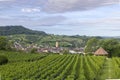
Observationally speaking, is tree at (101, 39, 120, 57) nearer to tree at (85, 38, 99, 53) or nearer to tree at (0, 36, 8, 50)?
tree at (85, 38, 99, 53)

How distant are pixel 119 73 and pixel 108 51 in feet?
158

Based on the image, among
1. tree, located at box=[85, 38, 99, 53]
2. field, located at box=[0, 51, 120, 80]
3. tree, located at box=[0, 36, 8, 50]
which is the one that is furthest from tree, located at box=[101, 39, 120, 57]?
field, located at box=[0, 51, 120, 80]

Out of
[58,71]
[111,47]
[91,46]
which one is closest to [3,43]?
[111,47]

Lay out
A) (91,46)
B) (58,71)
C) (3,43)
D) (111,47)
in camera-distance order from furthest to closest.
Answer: (91,46) → (3,43) → (111,47) → (58,71)

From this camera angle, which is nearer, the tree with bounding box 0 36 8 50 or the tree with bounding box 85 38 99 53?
the tree with bounding box 0 36 8 50

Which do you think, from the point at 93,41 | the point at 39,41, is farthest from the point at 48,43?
the point at 93,41

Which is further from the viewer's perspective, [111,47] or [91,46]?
[91,46]

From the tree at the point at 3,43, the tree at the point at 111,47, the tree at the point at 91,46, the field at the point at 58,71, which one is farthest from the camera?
the tree at the point at 91,46

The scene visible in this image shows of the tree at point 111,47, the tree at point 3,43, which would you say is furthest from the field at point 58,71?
the tree at point 3,43

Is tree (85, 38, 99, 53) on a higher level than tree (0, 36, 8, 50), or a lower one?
lower

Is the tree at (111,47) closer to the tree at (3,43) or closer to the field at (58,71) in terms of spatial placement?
the tree at (3,43)

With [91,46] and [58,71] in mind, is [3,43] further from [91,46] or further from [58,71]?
[58,71]

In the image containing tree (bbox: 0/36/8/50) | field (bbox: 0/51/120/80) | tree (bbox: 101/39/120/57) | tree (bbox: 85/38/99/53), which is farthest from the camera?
tree (bbox: 85/38/99/53)

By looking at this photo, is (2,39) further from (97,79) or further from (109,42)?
(97,79)
